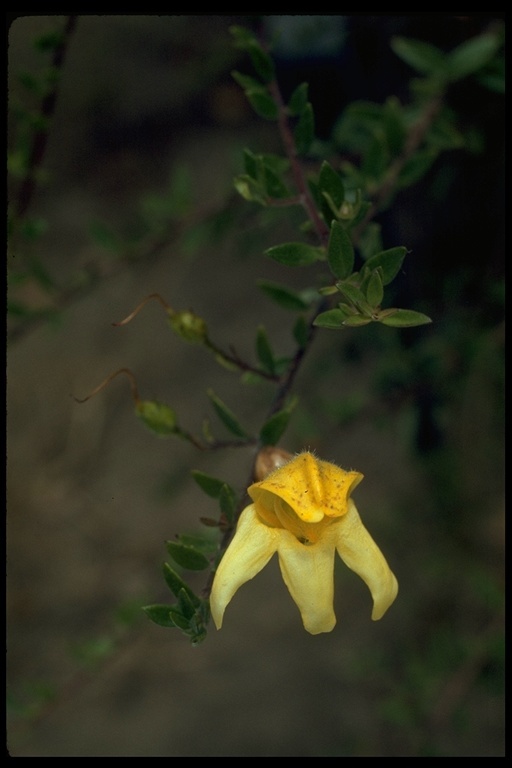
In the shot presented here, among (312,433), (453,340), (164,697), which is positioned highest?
(453,340)

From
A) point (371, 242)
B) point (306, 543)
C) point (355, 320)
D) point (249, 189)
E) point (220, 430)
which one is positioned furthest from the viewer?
point (220, 430)

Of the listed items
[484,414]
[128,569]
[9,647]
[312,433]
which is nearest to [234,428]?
[312,433]

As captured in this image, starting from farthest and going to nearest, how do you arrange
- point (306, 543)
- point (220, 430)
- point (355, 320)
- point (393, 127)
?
1. point (220, 430)
2. point (393, 127)
3. point (306, 543)
4. point (355, 320)

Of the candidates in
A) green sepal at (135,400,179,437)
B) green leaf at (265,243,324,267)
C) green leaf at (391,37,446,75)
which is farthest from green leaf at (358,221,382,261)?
green leaf at (391,37,446,75)

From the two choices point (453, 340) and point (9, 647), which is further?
point (9, 647)

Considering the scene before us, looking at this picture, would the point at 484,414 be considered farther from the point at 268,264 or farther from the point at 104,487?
the point at 104,487

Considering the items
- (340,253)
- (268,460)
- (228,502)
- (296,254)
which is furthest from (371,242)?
(228,502)

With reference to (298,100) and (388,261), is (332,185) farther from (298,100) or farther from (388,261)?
(298,100)
